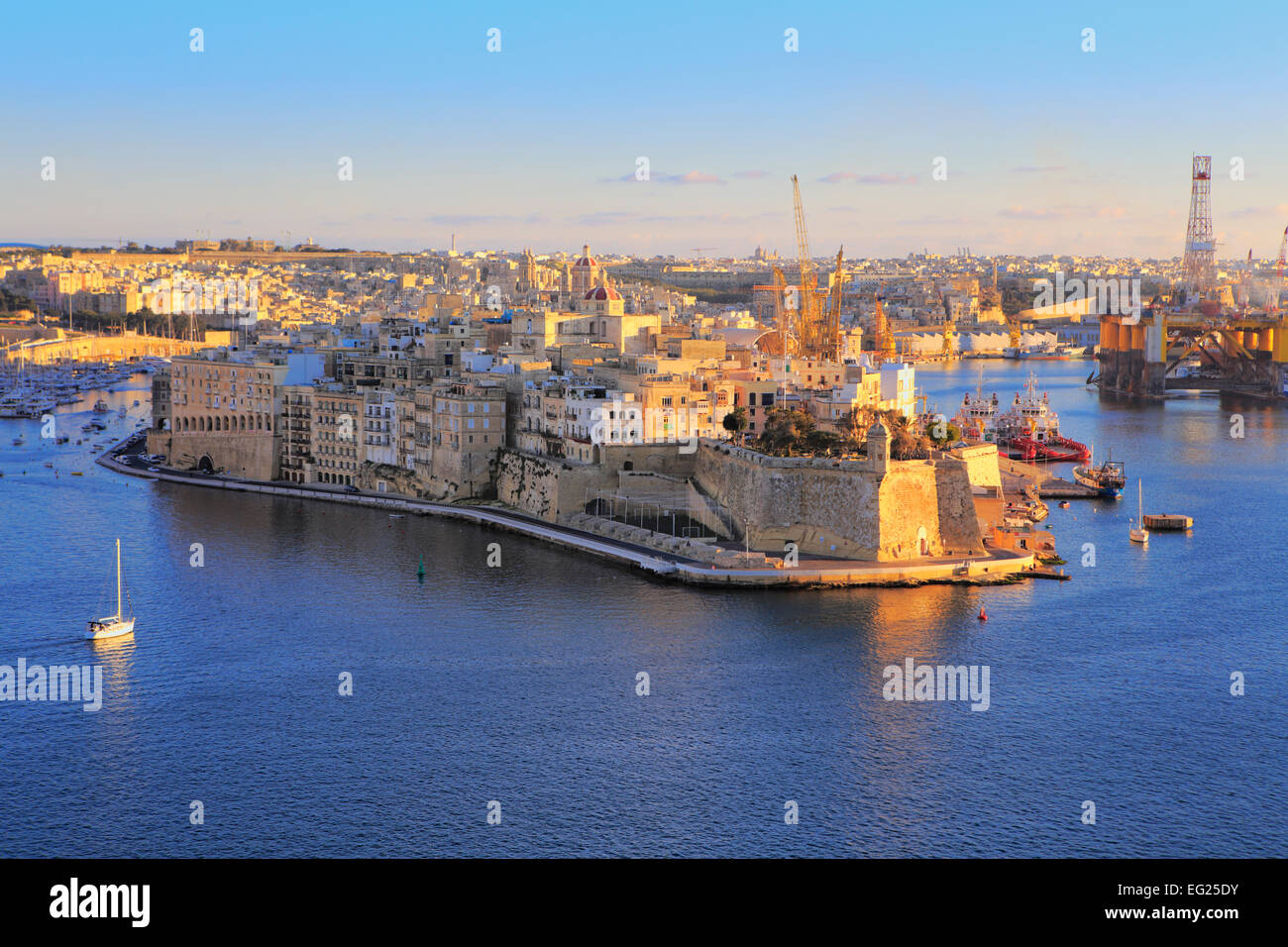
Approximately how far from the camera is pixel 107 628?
1505cm

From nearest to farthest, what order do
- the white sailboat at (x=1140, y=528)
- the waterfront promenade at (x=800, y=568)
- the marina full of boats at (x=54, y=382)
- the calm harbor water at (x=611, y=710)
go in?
1. the calm harbor water at (x=611, y=710)
2. the waterfront promenade at (x=800, y=568)
3. the white sailboat at (x=1140, y=528)
4. the marina full of boats at (x=54, y=382)

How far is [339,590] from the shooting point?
17609 mm

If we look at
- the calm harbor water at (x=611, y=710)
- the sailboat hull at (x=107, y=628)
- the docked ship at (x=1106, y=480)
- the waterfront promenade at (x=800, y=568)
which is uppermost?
the docked ship at (x=1106, y=480)

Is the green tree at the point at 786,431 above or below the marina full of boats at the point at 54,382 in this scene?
above

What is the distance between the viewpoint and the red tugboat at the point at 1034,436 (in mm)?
30344

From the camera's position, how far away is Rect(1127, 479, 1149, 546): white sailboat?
20.7 meters

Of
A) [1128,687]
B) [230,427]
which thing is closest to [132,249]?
[230,427]

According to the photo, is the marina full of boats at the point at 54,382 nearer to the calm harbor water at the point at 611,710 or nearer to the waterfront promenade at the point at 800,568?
the calm harbor water at the point at 611,710

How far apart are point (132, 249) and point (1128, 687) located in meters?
111

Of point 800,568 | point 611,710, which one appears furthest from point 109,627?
point 800,568

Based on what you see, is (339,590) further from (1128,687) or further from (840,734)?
(1128,687)

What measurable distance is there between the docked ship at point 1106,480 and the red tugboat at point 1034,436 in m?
3.61

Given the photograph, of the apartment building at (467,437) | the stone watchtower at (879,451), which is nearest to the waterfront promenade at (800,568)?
the stone watchtower at (879,451)

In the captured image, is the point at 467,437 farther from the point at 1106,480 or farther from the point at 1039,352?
the point at 1039,352
